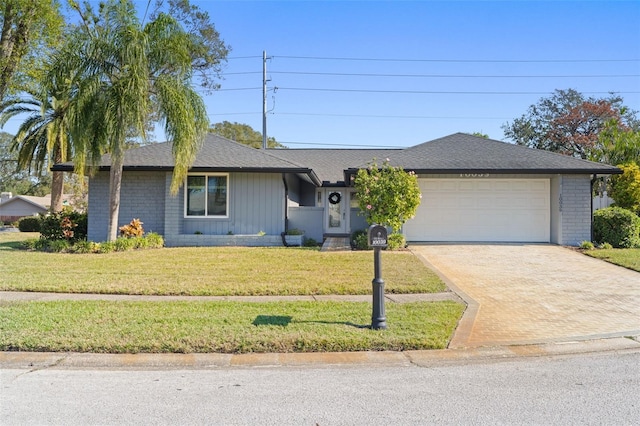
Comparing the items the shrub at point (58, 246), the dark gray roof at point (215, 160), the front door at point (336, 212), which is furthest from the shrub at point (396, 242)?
the shrub at point (58, 246)

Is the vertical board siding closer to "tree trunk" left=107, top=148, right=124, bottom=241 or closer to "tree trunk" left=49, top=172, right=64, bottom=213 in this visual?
"tree trunk" left=107, top=148, right=124, bottom=241

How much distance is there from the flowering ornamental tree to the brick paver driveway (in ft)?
4.29

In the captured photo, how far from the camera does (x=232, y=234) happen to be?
1591 centimetres

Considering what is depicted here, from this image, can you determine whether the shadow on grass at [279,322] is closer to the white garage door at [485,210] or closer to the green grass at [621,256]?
the green grass at [621,256]

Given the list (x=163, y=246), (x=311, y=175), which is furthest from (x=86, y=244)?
(x=311, y=175)

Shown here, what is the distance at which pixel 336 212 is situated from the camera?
67.6 ft

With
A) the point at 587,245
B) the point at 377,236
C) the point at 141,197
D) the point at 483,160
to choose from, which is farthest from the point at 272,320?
the point at 483,160

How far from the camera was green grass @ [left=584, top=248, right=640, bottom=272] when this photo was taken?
11.4 m

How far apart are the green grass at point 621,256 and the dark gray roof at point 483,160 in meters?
2.73

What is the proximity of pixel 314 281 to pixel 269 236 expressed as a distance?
6.76 meters

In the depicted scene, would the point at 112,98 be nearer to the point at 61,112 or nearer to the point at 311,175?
the point at 311,175

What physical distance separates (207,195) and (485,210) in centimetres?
960

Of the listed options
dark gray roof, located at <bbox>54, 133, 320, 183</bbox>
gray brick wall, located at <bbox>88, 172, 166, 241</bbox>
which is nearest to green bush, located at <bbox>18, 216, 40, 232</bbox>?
dark gray roof, located at <bbox>54, 133, 320, 183</bbox>

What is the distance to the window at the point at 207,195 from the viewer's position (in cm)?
1606
